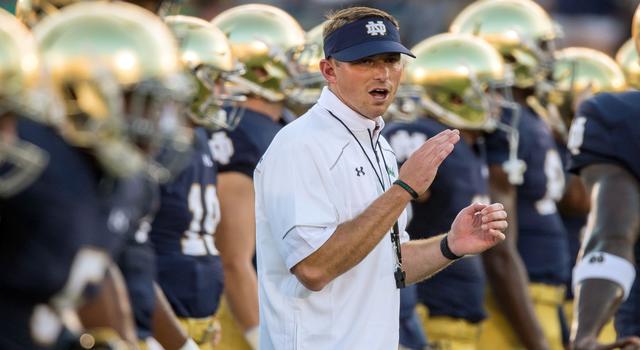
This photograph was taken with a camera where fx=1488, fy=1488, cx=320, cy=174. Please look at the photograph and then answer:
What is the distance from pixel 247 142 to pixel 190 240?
0.89 m

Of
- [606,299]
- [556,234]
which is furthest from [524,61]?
[606,299]

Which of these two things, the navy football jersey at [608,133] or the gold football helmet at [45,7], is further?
the navy football jersey at [608,133]

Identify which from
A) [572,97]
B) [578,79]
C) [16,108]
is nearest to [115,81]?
[16,108]

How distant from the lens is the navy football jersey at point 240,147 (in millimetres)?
6508

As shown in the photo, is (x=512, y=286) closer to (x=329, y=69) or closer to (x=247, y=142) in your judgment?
(x=247, y=142)

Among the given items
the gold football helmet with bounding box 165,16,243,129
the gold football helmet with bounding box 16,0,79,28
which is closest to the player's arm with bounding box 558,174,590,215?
the gold football helmet with bounding box 165,16,243,129

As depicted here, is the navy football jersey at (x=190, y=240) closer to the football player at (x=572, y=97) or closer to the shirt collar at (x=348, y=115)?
the shirt collar at (x=348, y=115)

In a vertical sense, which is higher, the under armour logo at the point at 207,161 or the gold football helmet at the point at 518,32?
the under armour logo at the point at 207,161

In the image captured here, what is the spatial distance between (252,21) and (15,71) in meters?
4.19

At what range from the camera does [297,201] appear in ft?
14.5

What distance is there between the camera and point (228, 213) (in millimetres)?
6340

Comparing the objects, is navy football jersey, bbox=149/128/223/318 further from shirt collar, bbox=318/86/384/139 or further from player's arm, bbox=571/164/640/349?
player's arm, bbox=571/164/640/349

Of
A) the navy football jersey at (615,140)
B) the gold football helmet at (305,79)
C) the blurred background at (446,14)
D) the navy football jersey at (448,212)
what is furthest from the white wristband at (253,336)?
the blurred background at (446,14)

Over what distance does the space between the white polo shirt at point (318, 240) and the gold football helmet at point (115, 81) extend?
1093 millimetres
